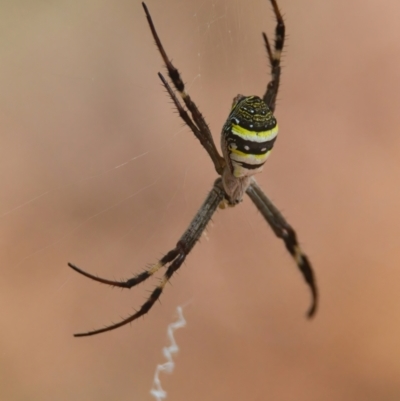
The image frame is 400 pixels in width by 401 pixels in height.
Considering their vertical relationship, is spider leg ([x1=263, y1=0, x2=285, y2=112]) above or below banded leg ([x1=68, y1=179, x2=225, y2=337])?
above

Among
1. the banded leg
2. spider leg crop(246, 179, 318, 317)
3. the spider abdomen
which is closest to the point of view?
the spider abdomen

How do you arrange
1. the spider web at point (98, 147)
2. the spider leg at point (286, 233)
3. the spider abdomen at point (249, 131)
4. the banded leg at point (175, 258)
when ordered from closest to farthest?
the spider abdomen at point (249, 131) < the banded leg at point (175, 258) < the spider leg at point (286, 233) < the spider web at point (98, 147)

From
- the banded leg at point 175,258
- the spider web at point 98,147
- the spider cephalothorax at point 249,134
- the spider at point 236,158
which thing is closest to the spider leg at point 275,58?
the spider at point 236,158

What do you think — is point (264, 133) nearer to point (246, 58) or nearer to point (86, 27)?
point (246, 58)

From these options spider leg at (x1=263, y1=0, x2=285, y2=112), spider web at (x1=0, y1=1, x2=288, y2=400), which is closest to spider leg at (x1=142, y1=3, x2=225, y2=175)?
spider leg at (x1=263, y1=0, x2=285, y2=112)

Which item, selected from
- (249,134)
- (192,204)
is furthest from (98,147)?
(249,134)

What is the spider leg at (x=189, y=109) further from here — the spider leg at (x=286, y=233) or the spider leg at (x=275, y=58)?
the spider leg at (x=286, y=233)

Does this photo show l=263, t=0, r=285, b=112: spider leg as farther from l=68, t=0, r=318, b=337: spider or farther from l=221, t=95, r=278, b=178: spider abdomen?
l=221, t=95, r=278, b=178: spider abdomen
